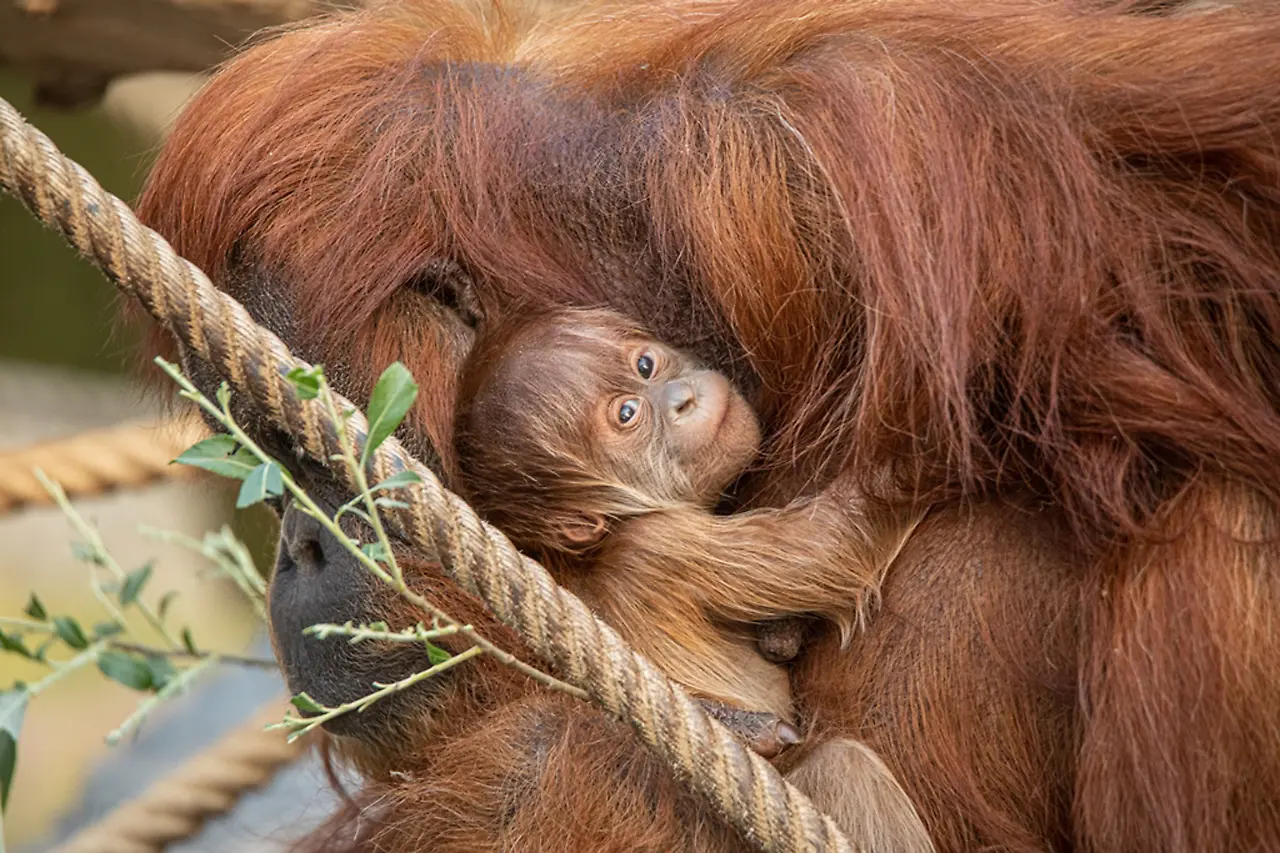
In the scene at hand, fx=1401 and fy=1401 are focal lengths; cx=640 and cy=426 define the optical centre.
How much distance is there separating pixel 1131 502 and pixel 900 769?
1.55ft

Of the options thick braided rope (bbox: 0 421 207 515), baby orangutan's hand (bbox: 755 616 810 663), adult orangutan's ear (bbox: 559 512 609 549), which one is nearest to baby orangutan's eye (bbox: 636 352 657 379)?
adult orangutan's ear (bbox: 559 512 609 549)

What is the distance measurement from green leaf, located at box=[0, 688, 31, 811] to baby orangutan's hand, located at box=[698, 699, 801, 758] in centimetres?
84

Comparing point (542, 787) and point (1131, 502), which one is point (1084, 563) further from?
point (542, 787)

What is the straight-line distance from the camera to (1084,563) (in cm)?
185

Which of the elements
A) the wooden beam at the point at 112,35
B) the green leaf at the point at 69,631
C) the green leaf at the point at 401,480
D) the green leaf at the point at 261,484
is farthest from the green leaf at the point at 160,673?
the wooden beam at the point at 112,35

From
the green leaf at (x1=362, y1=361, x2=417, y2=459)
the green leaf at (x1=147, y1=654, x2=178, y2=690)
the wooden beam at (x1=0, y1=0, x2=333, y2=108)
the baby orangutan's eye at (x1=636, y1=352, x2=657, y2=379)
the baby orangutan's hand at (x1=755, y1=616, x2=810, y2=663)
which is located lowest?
the baby orangutan's hand at (x1=755, y1=616, x2=810, y2=663)

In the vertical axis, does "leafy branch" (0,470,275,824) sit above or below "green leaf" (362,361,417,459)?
below

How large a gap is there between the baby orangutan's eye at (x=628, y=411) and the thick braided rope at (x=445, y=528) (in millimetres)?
555

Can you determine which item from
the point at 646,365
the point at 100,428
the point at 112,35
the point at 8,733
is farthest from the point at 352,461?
the point at 100,428

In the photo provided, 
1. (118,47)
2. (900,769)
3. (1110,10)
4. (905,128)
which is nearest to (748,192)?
(905,128)

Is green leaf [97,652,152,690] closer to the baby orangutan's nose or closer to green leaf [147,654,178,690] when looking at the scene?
green leaf [147,654,178,690]

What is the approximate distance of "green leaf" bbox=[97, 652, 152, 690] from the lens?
6.42ft

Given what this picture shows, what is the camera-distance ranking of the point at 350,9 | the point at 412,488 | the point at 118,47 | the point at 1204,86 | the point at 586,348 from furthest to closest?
the point at 118,47 < the point at 350,9 < the point at 586,348 < the point at 1204,86 < the point at 412,488

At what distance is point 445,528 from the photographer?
1.51m
